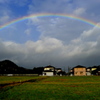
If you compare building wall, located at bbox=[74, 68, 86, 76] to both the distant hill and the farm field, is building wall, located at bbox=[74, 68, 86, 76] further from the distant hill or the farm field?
the farm field

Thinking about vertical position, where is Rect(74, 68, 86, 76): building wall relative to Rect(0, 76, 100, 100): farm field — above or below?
above

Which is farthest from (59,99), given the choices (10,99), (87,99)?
(10,99)

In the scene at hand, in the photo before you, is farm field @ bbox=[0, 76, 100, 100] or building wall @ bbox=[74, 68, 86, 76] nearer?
farm field @ bbox=[0, 76, 100, 100]

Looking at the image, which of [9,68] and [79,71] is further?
[9,68]

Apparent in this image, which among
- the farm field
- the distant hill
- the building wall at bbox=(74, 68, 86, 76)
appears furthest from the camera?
the distant hill

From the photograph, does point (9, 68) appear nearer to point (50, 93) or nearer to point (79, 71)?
point (79, 71)

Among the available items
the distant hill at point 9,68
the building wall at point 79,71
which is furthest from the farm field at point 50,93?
the distant hill at point 9,68

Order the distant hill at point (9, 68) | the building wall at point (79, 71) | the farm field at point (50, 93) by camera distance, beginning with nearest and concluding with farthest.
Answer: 1. the farm field at point (50, 93)
2. the building wall at point (79, 71)
3. the distant hill at point (9, 68)

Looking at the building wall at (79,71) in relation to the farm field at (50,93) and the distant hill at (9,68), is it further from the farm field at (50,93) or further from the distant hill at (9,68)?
the farm field at (50,93)

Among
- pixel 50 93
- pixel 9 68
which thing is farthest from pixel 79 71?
pixel 50 93

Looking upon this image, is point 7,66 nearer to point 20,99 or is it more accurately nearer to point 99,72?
point 99,72

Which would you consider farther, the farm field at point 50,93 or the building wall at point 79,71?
the building wall at point 79,71

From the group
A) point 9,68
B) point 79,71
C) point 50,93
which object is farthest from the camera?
point 9,68

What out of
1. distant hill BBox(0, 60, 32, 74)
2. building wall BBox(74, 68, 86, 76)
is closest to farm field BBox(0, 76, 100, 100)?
building wall BBox(74, 68, 86, 76)
